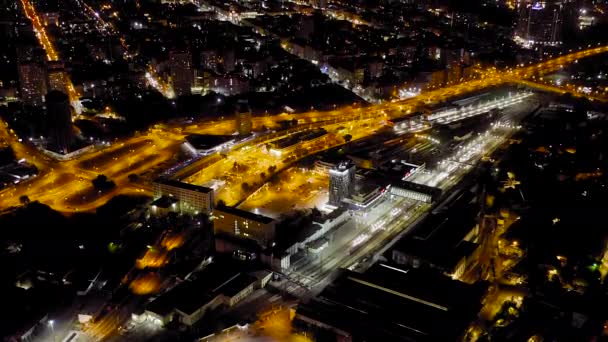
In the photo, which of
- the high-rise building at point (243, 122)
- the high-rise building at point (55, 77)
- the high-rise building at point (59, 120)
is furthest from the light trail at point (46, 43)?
the high-rise building at point (243, 122)

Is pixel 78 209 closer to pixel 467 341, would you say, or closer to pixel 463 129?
pixel 467 341

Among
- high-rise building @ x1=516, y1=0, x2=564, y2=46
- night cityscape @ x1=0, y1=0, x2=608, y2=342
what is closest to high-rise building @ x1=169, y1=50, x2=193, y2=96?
night cityscape @ x1=0, y1=0, x2=608, y2=342

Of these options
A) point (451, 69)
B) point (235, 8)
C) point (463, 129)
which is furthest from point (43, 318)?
point (235, 8)

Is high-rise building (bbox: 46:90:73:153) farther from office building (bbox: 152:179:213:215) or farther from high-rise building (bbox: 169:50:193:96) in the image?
high-rise building (bbox: 169:50:193:96)

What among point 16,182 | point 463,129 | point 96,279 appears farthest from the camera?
point 463,129

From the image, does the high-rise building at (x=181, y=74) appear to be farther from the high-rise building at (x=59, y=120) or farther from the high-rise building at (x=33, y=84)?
the high-rise building at (x=59, y=120)

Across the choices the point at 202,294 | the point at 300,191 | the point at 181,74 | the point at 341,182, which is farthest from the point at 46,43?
the point at 202,294

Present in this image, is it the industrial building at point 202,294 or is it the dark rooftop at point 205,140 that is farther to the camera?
the dark rooftop at point 205,140
